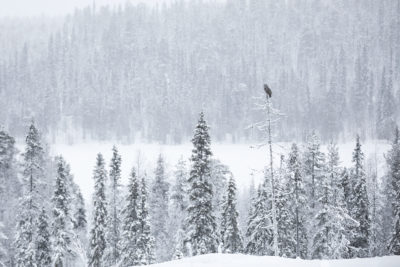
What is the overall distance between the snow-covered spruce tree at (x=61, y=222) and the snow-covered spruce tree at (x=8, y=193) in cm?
666

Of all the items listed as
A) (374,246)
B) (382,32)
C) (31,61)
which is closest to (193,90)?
(31,61)

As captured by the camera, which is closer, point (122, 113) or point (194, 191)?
point (194, 191)

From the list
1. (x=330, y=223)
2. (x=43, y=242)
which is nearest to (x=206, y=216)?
(x=330, y=223)

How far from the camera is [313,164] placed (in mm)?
34938

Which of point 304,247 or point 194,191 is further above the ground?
point 194,191

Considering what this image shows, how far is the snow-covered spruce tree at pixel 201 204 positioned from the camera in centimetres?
2845

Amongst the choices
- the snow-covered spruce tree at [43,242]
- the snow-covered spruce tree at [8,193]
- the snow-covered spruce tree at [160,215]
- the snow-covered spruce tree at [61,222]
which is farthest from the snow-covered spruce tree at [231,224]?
the snow-covered spruce tree at [8,193]

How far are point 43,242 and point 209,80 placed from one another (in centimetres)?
13955

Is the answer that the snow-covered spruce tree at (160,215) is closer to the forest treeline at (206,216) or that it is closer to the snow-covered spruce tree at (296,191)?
the forest treeline at (206,216)

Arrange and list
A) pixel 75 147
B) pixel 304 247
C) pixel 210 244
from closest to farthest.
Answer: pixel 210 244
pixel 304 247
pixel 75 147

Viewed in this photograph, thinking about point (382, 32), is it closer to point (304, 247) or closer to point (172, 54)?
point (172, 54)

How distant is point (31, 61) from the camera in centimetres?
18500

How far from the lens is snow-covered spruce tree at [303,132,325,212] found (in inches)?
1371

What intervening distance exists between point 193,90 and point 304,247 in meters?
131
